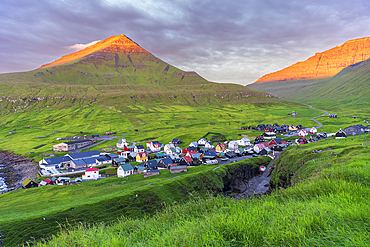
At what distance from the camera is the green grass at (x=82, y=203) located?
3091 centimetres

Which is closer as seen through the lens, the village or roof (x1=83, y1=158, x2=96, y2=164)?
the village

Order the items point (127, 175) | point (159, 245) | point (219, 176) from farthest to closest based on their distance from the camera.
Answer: point (127, 175) → point (219, 176) → point (159, 245)

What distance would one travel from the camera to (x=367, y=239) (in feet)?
12.0

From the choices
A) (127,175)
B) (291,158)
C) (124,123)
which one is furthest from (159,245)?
(124,123)

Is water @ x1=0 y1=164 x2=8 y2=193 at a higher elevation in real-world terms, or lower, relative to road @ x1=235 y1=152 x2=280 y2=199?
higher

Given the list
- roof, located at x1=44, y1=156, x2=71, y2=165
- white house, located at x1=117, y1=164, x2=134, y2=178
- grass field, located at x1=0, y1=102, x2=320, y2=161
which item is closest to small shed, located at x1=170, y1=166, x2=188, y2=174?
white house, located at x1=117, y1=164, x2=134, y2=178

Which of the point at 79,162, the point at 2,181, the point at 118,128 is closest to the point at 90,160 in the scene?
the point at 79,162

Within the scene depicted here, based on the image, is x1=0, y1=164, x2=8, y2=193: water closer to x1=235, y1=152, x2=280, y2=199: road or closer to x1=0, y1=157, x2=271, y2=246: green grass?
x1=0, y1=157, x2=271, y2=246: green grass

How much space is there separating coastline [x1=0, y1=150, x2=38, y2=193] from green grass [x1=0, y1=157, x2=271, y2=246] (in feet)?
77.8

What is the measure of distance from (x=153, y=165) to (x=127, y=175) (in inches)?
399

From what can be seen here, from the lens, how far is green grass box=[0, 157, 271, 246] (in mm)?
30906

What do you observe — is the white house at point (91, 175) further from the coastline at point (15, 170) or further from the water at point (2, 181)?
the water at point (2, 181)

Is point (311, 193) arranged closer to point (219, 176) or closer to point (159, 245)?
point (159, 245)

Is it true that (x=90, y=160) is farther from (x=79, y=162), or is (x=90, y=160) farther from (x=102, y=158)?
(x=102, y=158)
